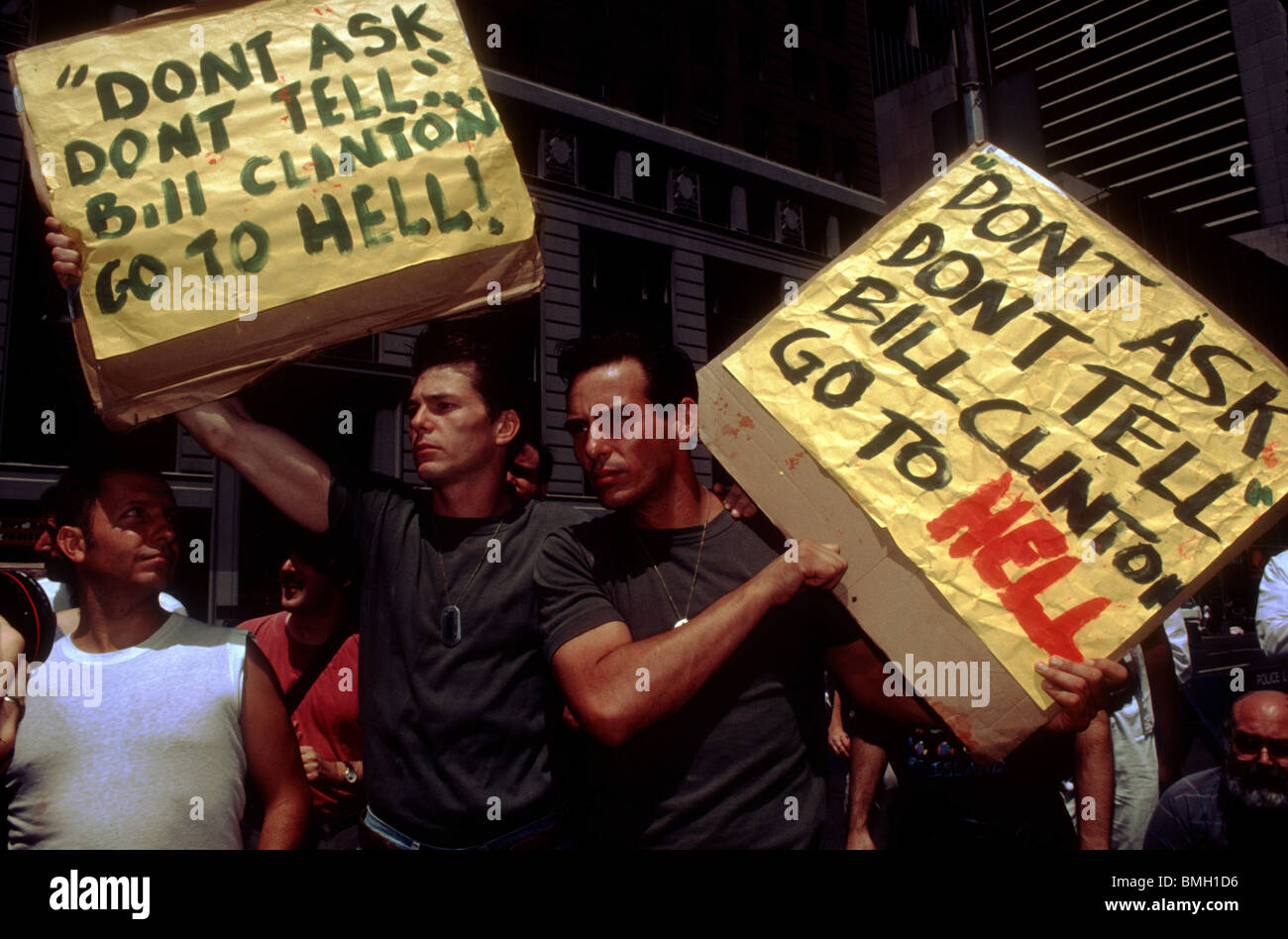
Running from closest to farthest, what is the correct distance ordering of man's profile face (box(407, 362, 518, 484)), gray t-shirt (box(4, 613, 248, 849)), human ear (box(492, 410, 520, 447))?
gray t-shirt (box(4, 613, 248, 849)) < man's profile face (box(407, 362, 518, 484)) < human ear (box(492, 410, 520, 447))

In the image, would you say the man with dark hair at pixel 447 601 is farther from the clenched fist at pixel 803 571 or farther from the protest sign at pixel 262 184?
the clenched fist at pixel 803 571

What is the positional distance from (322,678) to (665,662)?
1912mm

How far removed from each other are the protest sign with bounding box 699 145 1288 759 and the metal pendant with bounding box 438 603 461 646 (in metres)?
0.74

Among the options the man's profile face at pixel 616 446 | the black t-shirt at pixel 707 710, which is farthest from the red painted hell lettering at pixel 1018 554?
the man's profile face at pixel 616 446

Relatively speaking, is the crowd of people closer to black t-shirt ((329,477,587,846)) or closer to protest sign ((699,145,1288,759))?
black t-shirt ((329,477,587,846))

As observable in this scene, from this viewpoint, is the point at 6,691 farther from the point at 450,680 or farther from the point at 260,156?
the point at 260,156

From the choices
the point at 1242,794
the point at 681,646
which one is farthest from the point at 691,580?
the point at 1242,794

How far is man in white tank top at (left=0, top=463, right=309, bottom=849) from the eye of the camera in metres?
1.83

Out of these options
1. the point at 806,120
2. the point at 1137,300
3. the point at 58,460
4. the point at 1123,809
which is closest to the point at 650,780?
the point at 1137,300

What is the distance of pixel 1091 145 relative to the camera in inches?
2505

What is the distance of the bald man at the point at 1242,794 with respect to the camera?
2.88 m

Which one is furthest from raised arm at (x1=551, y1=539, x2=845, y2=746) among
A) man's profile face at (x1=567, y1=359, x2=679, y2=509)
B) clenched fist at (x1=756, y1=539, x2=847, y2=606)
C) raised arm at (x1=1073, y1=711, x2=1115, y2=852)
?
raised arm at (x1=1073, y1=711, x2=1115, y2=852)

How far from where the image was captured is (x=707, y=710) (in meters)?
1.86
